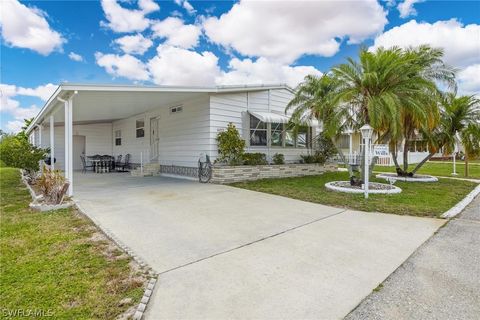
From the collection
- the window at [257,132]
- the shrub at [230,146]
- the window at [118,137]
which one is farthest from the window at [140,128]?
the window at [257,132]

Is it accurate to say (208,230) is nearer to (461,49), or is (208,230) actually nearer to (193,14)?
(193,14)

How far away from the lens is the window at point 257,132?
13.0 m

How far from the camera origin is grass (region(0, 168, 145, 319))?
268 cm

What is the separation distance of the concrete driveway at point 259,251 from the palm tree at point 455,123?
844cm

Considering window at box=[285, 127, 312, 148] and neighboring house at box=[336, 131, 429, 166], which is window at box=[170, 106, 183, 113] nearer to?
window at box=[285, 127, 312, 148]

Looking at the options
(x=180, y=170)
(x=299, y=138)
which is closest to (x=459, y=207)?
(x=299, y=138)

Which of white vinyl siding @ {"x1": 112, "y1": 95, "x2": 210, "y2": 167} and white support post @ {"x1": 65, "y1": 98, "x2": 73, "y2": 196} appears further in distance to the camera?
white vinyl siding @ {"x1": 112, "y1": 95, "x2": 210, "y2": 167}

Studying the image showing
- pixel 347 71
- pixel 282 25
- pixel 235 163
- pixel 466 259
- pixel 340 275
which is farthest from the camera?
pixel 282 25

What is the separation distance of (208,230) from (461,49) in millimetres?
15041

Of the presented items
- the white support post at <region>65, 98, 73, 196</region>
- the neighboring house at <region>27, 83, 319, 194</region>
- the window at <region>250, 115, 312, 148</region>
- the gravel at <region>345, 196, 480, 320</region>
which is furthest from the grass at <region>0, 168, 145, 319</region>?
the window at <region>250, 115, 312, 148</region>

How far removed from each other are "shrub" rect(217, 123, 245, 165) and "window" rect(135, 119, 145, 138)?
714 centimetres

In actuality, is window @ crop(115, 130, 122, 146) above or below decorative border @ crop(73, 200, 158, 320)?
above

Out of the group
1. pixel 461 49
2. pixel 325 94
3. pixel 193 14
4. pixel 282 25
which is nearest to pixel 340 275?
pixel 325 94

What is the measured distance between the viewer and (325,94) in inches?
424
